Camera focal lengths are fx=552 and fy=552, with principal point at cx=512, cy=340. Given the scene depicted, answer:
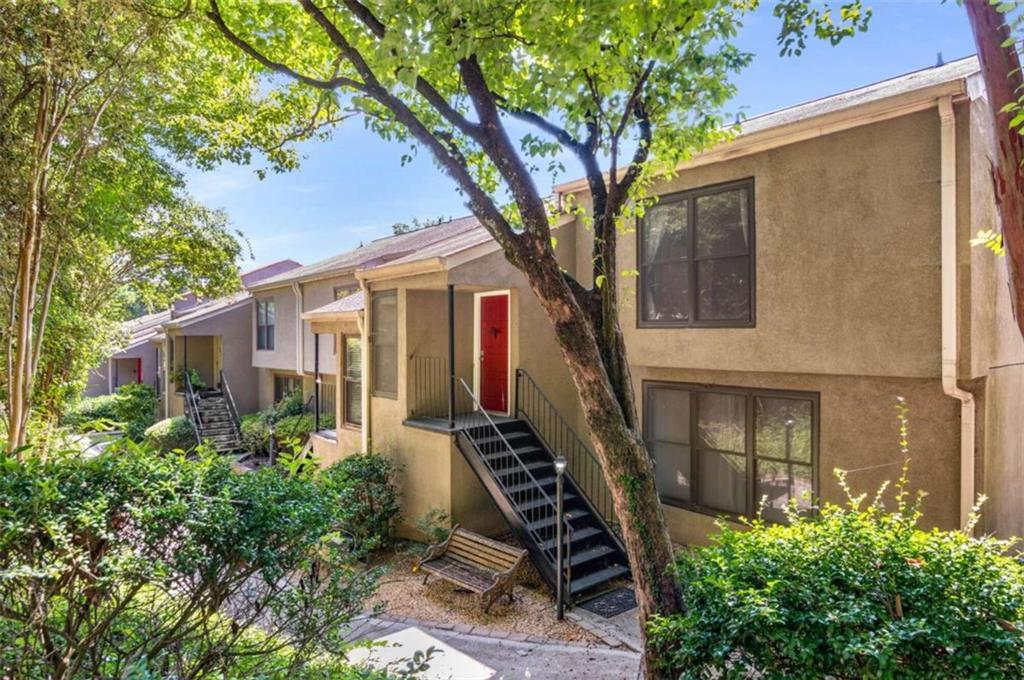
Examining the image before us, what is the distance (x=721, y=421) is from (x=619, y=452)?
4220 millimetres

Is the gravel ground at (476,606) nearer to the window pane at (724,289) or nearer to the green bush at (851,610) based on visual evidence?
the green bush at (851,610)

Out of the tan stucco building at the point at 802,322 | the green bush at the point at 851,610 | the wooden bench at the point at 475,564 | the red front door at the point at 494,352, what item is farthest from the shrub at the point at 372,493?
the green bush at the point at 851,610

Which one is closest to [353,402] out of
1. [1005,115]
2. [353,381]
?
[353,381]

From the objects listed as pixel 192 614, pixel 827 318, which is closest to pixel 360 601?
pixel 192 614

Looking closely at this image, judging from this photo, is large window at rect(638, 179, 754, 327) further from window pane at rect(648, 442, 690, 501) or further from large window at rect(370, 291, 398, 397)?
large window at rect(370, 291, 398, 397)

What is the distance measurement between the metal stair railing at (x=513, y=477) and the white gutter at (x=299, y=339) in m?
10.8

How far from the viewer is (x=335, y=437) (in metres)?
12.9

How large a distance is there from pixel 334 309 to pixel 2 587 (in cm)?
960

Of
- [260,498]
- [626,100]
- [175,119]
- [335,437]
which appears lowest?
[335,437]

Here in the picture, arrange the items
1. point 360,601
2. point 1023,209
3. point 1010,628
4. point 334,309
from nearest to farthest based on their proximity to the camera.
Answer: point 1010,628
point 1023,209
point 360,601
point 334,309

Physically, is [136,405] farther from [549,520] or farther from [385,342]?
[549,520]

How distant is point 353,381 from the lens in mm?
12289

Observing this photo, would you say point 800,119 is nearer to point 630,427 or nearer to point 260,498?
point 630,427

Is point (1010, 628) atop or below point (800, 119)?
below
